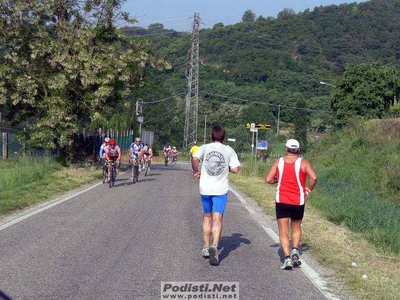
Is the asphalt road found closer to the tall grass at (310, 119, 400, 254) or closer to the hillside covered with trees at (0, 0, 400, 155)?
the tall grass at (310, 119, 400, 254)

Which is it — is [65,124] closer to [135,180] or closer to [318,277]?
[135,180]

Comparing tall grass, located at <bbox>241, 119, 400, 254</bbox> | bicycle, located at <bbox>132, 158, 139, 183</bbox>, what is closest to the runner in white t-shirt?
tall grass, located at <bbox>241, 119, 400, 254</bbox>

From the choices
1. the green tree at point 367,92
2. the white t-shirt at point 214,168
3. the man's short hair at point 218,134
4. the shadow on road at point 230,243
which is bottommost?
the shadow on road at point 230,243

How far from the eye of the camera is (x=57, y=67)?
28.9m

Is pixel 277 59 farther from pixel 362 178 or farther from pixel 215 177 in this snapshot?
pixel 215 177

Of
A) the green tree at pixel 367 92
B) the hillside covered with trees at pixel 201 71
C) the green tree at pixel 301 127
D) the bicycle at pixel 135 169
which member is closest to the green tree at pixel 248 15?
the hillside covered with trees at pixel 201 71

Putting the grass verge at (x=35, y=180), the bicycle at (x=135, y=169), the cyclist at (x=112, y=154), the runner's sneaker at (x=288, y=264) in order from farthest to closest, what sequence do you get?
the bicycle at (x=135, y=169), the cyclist at (x=112, y=154), the grass verge at (x=35, y=180), the runner's sneaker at (x=288, y=264)

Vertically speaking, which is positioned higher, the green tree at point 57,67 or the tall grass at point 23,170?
the green tree at point 57,67

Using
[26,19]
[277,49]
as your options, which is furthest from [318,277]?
[277,49]

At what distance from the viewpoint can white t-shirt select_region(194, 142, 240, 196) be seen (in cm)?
909

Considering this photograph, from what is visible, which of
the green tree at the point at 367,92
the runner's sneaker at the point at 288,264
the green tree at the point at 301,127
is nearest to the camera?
the runner's sneaker at the point at 288,264

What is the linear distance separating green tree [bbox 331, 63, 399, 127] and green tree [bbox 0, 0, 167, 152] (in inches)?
737

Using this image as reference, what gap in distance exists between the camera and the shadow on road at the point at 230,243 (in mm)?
9763

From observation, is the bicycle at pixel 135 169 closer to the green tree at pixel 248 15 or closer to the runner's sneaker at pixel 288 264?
the runner's sneaker at pixel 288 264
